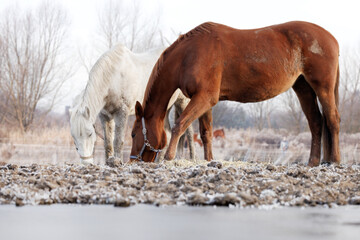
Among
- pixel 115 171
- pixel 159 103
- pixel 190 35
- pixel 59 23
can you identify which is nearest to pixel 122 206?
pixel 115 171

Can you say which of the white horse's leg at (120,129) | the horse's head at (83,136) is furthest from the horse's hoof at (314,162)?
the horse's head at (83,136)

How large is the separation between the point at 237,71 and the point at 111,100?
2.25m

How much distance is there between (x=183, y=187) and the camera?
375cm

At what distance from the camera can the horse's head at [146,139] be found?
5879mm

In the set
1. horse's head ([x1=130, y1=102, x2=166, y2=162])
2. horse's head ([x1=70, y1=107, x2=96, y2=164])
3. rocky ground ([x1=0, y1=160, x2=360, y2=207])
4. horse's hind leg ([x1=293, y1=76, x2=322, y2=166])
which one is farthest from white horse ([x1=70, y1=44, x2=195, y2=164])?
horse's hind leg ([x1=293, y1=76, x2=322, y2=166])

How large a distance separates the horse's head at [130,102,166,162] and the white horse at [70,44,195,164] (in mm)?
826

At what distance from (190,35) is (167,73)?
2.05 feet

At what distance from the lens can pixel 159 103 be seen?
594 cm

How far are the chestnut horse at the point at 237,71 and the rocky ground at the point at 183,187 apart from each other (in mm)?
1155

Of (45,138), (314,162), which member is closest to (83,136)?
(314,162)

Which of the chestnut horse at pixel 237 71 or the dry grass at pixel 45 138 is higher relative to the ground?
the chestnut horse at pixel 237 71

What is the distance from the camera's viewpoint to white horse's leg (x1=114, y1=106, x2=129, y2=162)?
23.0ft

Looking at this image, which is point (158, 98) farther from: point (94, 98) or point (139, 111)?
point (94, 98)

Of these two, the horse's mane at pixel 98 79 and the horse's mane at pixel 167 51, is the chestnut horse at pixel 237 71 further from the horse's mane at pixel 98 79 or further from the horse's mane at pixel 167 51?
the horse's mane at pixel 98 79
